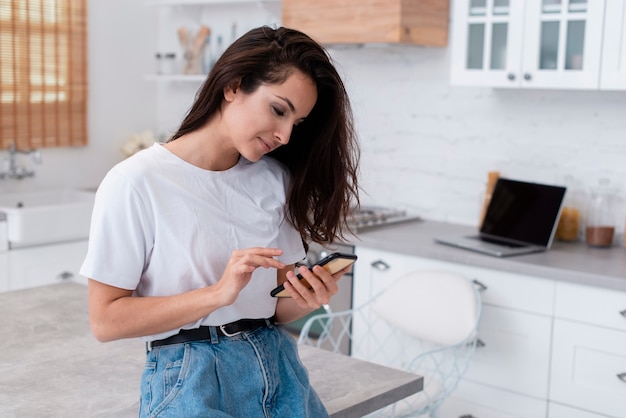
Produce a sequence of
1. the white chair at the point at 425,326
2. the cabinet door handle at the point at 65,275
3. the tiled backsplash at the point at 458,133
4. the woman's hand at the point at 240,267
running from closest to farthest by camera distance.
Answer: the woman's hand at the point at 240,267
the white chair at the point at 425,326
the tiled backsplash at the point at 458,133
the cabinet door handle at the point at 65,275

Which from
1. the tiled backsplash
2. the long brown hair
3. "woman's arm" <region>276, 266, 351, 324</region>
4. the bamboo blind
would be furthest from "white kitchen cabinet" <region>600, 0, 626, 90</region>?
the bamboo blind

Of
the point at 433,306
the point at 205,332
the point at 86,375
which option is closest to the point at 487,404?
the point at 433,306

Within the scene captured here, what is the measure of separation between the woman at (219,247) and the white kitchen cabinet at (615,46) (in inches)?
66.5

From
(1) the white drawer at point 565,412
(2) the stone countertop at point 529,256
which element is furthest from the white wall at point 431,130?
(1) the white drawer at point 565,412

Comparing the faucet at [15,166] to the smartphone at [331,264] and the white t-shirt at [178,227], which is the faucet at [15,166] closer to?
the white t-shirt at [178,227]

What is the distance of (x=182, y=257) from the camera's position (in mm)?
1549

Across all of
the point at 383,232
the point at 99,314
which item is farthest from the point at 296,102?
the point at 383,232

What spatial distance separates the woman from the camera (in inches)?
58.6

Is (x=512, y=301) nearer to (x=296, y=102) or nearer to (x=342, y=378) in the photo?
(x=342, y=378)

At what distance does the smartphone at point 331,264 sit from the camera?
156 cm

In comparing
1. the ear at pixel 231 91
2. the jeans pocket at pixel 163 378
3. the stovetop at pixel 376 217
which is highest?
the ear at pixel 231 91

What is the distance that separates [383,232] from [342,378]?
67.5 inches

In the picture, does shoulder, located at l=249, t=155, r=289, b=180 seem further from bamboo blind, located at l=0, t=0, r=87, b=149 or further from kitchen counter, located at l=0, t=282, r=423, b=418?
bamboo blind, located at l=0, t=0, r=87, b=149

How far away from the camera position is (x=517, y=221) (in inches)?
135
